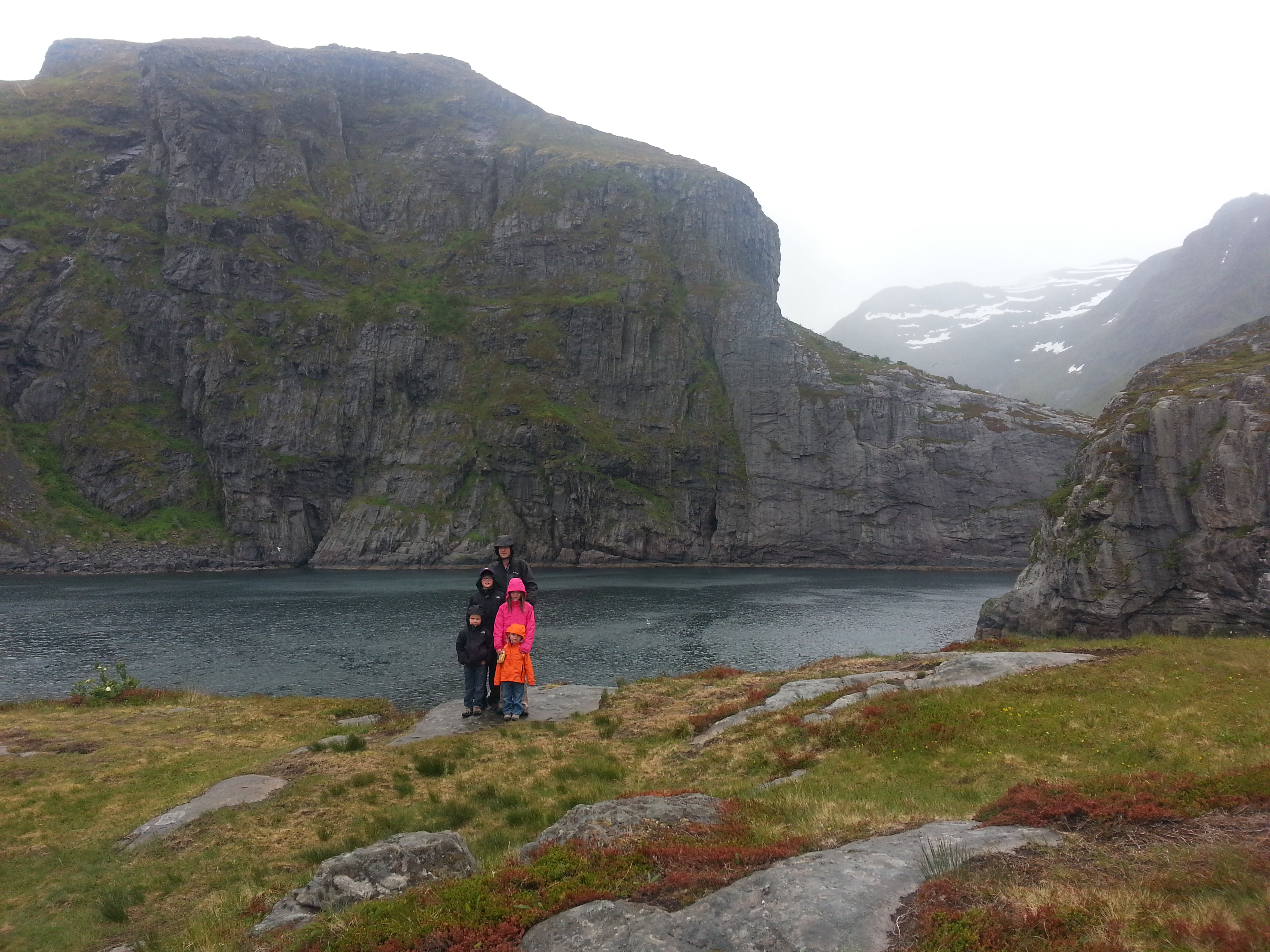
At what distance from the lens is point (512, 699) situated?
21.9 metres

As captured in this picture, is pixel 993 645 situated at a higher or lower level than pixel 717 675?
higher

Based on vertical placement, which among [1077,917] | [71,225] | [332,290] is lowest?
[1077,917]

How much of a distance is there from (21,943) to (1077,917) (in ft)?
44.2

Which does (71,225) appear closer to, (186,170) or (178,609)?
(186,170)

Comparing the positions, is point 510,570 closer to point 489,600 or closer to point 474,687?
point 489,600

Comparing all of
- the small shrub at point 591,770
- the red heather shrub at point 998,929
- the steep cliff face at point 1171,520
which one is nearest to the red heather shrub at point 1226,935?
the red heather shrub at point 998,929

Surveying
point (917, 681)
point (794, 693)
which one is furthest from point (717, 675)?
point (917, 681)

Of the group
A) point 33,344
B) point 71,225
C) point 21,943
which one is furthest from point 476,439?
point 21,943

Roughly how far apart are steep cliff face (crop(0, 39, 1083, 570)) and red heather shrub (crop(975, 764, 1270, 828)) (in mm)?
128146

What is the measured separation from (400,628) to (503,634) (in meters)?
47.5

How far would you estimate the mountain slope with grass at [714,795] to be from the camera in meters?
6.65

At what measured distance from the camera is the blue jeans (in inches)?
853

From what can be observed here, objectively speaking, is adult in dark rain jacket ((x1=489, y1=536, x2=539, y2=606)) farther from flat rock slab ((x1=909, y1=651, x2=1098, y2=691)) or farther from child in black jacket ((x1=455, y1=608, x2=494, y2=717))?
flat rock slab ((x1=909, y1=651, x2=1098, y2=691))

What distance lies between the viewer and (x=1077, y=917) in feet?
18.7
